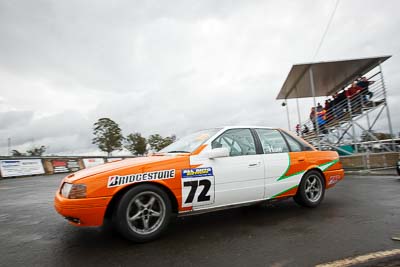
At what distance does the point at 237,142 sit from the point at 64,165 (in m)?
22.9

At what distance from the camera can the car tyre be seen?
2.76m

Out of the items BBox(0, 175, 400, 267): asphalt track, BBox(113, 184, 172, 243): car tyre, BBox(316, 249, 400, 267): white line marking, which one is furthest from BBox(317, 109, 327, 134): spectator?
A: BBox(113, 184, 172, 243): car tyre

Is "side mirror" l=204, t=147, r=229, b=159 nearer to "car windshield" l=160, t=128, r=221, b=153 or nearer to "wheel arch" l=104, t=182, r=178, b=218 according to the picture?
"car windshield" l=160, t=128, r=221, b=153

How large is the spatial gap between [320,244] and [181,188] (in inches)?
66.4

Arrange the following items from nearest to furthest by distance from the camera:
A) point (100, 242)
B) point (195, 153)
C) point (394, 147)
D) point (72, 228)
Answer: point (100, 242) < point (195, 153) < point (72, 228) < point (394, 147)

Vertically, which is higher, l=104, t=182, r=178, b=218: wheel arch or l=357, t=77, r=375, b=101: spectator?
l=357, t=77, r=375, b=101: spectator

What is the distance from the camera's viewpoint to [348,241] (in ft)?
8.94

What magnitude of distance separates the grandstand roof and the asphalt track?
9.17m

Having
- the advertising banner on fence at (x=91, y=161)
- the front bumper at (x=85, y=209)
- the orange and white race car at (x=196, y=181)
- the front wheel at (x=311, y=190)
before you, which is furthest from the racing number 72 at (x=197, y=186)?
the advertising banner on fence at (x=91, y=161)

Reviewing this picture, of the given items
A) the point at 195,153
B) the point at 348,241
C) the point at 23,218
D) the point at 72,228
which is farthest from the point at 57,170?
the point at 348,241

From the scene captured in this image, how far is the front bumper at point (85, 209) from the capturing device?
2.67 metres

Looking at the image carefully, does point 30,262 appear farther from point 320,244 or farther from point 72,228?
point 320,244

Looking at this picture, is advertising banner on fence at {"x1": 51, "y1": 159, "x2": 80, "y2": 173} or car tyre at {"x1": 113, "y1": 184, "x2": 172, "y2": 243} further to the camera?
advertising banner on fence at {"x1": 51, "y1": 159, "x2": 80, "y2": 173}

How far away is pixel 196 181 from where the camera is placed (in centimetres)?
320
